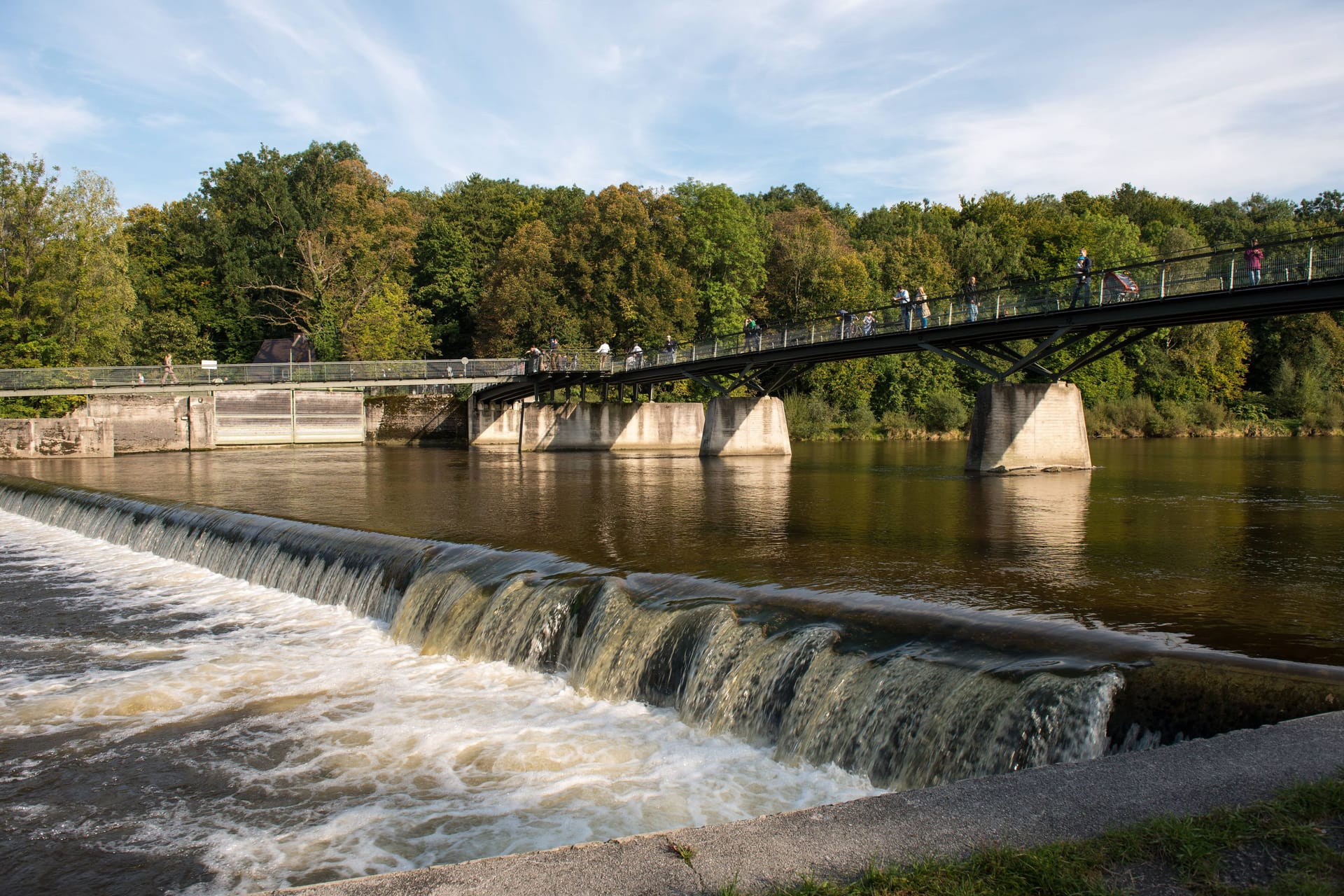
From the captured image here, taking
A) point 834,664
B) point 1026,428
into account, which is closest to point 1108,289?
point 1026,428

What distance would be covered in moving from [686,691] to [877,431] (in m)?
69.4

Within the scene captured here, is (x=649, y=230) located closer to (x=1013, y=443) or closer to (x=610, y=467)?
(x=610, y=467)

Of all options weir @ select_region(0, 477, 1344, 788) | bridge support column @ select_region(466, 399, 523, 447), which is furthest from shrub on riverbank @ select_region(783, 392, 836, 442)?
weir @ select_region(0, 477, 1344, 788)

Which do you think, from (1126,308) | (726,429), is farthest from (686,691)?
(726,429)

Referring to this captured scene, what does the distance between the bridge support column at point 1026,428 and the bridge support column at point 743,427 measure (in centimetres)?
1576

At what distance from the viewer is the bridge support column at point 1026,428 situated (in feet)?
117

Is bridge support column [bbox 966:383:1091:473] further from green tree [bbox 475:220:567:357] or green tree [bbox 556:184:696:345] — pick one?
green tree [bbox 475:220:567:357]

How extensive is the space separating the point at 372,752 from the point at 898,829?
6.62 m

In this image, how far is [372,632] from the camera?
582 inches

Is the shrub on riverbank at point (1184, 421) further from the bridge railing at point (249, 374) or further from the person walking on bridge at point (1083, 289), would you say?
the bridge railing at point (249, 374)

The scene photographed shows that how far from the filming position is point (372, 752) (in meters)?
9.83

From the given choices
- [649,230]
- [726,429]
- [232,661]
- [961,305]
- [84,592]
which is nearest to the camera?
[232,661]

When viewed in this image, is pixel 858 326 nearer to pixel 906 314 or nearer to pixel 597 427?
pixel 906 314

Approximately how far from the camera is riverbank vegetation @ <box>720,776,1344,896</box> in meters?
4.21
